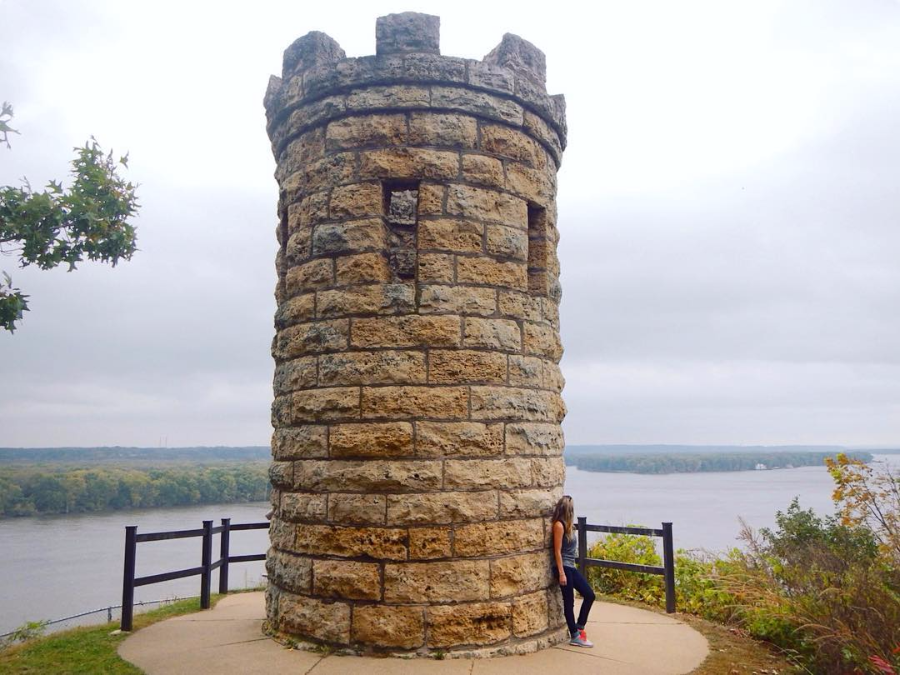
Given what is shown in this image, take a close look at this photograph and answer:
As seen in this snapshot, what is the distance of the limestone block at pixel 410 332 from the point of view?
5.93 metres

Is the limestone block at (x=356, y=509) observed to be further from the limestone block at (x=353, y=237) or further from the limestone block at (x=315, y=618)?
the limestone block at (x=353, y=237)

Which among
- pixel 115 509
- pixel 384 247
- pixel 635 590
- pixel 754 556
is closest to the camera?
pixel 384 247

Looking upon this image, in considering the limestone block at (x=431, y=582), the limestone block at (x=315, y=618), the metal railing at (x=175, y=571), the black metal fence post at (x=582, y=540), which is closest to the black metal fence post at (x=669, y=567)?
the black metal fence post at (x=582, y=540)

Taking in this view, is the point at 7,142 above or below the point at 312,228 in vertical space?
above

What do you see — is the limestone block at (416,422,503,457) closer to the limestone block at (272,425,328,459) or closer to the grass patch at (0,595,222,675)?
the limestone block at (272,425,328,459)

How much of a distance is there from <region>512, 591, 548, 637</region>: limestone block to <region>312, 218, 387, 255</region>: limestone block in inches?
132

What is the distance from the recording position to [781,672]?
5.77 meters

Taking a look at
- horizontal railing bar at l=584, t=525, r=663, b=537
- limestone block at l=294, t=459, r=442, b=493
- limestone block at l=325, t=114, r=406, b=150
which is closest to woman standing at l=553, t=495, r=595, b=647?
limestone block at l=294, t=459, r=442, b=493

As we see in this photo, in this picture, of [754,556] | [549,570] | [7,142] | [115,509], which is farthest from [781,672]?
[115,509]

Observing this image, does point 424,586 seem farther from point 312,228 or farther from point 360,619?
point 312,228

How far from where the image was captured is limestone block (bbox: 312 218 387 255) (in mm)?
6133

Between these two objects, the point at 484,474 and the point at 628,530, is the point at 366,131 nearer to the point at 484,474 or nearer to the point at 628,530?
the point at 484,474

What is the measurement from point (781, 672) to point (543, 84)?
583 centimetres

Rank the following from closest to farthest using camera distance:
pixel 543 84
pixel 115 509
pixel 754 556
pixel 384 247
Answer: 1. pixel 384 247
2. pixel 543 84
3. pixel 754 556
4. pixel 115 509
